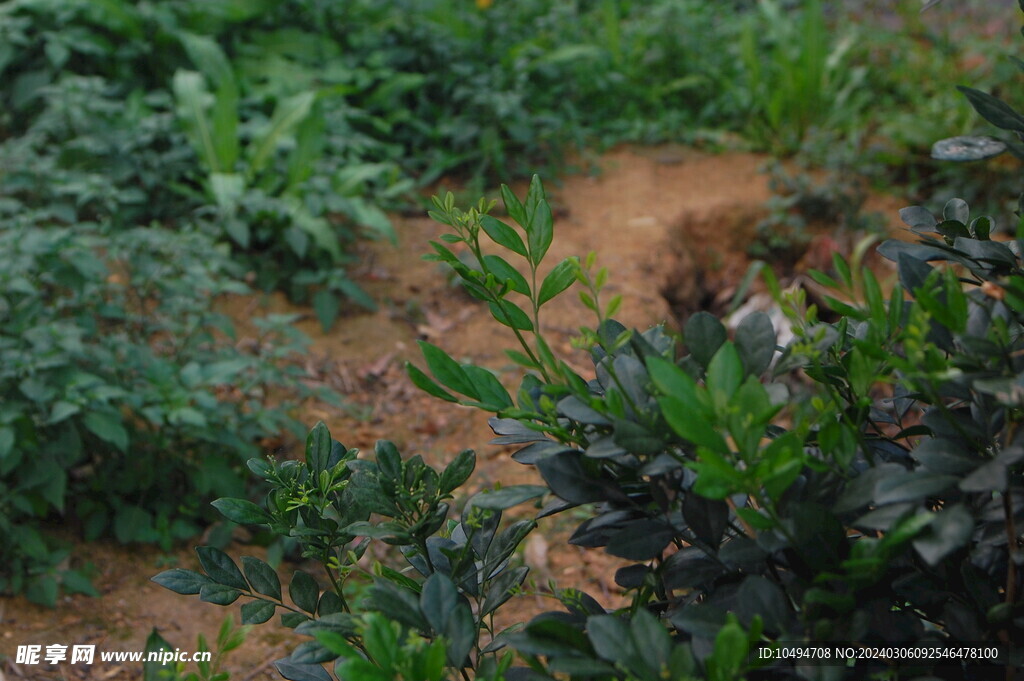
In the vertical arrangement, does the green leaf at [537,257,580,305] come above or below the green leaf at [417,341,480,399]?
above

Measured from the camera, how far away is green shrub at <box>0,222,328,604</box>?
2359mm

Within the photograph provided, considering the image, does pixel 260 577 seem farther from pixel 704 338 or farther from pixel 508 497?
pixel 704 338

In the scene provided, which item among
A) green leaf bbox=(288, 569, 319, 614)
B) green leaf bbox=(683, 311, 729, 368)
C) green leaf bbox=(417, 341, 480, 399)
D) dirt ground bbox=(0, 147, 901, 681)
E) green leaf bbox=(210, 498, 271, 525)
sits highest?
green leaf bbox=(683, 311, 729, 368)

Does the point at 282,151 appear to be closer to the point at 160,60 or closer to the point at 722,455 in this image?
the point at 160,60

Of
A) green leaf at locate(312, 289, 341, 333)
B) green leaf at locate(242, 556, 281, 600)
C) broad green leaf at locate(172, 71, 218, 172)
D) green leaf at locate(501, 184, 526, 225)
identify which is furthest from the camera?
broad green leaf at locate(172, 71, 218, 172)

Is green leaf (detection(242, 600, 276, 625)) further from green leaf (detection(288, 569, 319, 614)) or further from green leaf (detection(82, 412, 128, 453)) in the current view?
green leaf (detection(82, 412, 128, 453))

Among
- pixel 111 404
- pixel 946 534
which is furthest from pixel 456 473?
pixel 111 404

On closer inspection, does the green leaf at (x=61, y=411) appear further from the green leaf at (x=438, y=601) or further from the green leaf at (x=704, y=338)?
the green leaf at (x=704, y=338)

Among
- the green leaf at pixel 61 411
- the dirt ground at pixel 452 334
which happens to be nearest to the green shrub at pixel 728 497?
→ the dirt ground at pixel 452 334

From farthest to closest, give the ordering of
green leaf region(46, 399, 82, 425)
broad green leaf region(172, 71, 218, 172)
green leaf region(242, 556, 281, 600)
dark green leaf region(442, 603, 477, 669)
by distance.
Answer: broad green leaf region(172, 71, 218, 172) < green leaf region(46, 399, 82, 425) < green leaf region(242, 556, 281, 600) < dark green leaf region(442, 603, 477, 669)

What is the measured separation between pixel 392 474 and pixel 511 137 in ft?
13.1

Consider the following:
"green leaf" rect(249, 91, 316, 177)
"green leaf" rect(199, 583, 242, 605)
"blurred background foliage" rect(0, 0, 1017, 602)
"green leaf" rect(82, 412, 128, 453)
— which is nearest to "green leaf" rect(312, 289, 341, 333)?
"blurred background foliage" rect(0, 0, 1017, 602)

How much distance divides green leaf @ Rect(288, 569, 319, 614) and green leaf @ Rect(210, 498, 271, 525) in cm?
8

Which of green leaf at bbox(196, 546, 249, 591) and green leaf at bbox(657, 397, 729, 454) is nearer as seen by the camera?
green leaf at bbox(657, 397, 729, 454)
